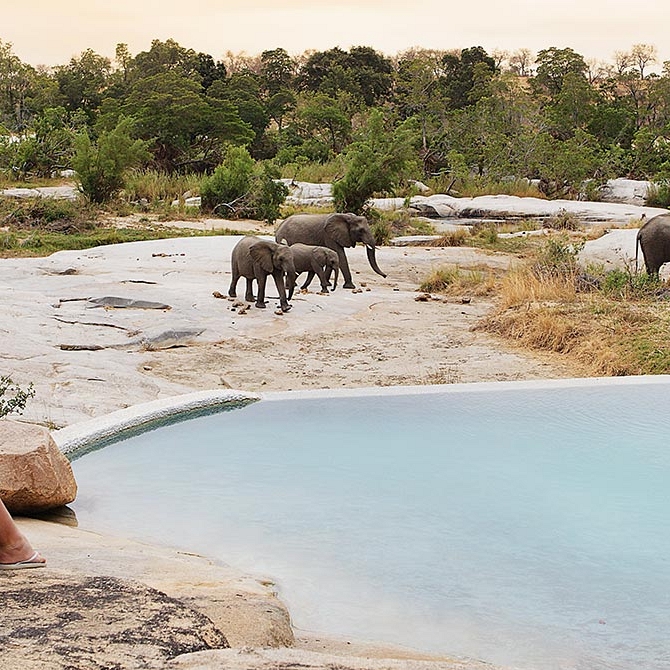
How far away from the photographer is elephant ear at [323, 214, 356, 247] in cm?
1126

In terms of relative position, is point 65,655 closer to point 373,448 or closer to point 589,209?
point 373,448

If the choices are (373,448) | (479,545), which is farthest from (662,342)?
(479,545)

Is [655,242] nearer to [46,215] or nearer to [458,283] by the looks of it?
[458,283]

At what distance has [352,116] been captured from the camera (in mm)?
34312

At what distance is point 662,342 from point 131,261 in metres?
6.28

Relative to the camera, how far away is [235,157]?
60.1 ft

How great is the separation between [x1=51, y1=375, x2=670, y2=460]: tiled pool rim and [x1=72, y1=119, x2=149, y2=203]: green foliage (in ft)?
40.5

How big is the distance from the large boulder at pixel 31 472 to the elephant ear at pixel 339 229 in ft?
24.6

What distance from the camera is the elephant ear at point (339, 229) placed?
11258 mm

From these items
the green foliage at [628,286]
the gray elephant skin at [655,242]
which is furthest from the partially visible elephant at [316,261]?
the gray elephant skin at [655,242]

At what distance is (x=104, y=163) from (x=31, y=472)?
1397cm

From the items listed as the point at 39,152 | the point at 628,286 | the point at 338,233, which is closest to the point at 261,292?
the point at 338,233

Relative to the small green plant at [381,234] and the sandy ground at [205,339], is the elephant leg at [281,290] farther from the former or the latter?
the small green plant at [381,234]

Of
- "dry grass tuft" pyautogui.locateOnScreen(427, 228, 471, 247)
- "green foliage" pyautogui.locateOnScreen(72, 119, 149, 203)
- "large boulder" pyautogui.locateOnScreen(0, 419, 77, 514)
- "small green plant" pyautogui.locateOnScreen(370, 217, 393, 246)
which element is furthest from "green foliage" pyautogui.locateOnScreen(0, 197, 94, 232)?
"large boulder" pyautogui.locateOnScreen(0, 419, 77, 514)
